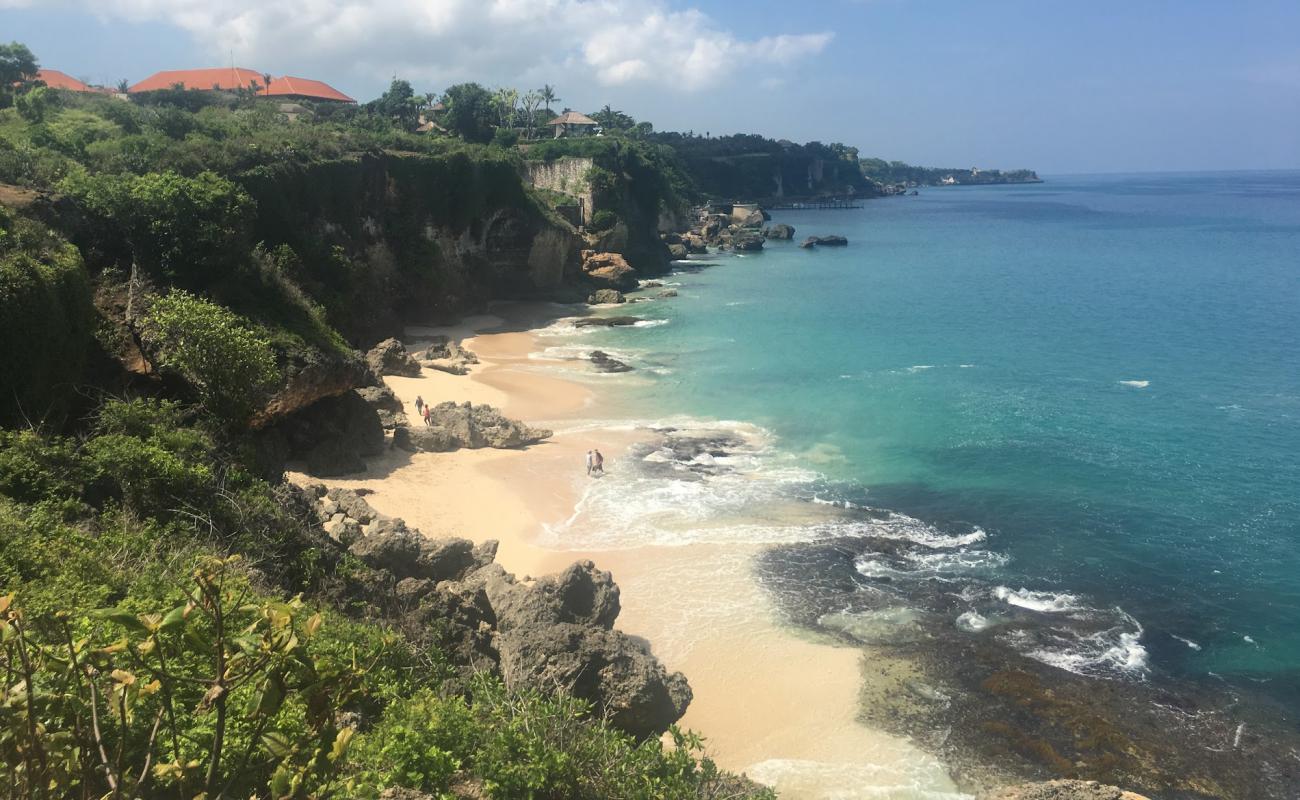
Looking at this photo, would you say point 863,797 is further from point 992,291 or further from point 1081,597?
point 992,291

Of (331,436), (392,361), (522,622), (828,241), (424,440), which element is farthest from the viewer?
(828,241)

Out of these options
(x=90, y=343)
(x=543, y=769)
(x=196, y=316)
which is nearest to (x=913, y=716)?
(x=543, y=769)

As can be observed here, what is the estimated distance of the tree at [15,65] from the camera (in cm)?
4925

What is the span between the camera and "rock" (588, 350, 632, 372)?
3772cm

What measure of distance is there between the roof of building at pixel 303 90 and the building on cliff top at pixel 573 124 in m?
29.4

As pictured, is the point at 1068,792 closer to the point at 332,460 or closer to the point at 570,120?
the point at 332,460

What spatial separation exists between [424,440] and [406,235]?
69.4 feet

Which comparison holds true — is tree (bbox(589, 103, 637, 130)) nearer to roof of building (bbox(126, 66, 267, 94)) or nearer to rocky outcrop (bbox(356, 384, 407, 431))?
roof of building (bbox(126, 66, 267, 94))

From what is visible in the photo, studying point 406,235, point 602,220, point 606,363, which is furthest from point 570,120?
point 606,363

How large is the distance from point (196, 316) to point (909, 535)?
18.3m

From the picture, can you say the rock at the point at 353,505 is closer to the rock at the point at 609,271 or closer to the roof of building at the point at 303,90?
the rock at the point at 609,271

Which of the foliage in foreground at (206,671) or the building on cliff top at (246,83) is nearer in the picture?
the foliage in foreground at (206,671)

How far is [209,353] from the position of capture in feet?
59.5

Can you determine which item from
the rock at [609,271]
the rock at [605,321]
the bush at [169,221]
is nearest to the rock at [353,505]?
the bush at [169,221]
